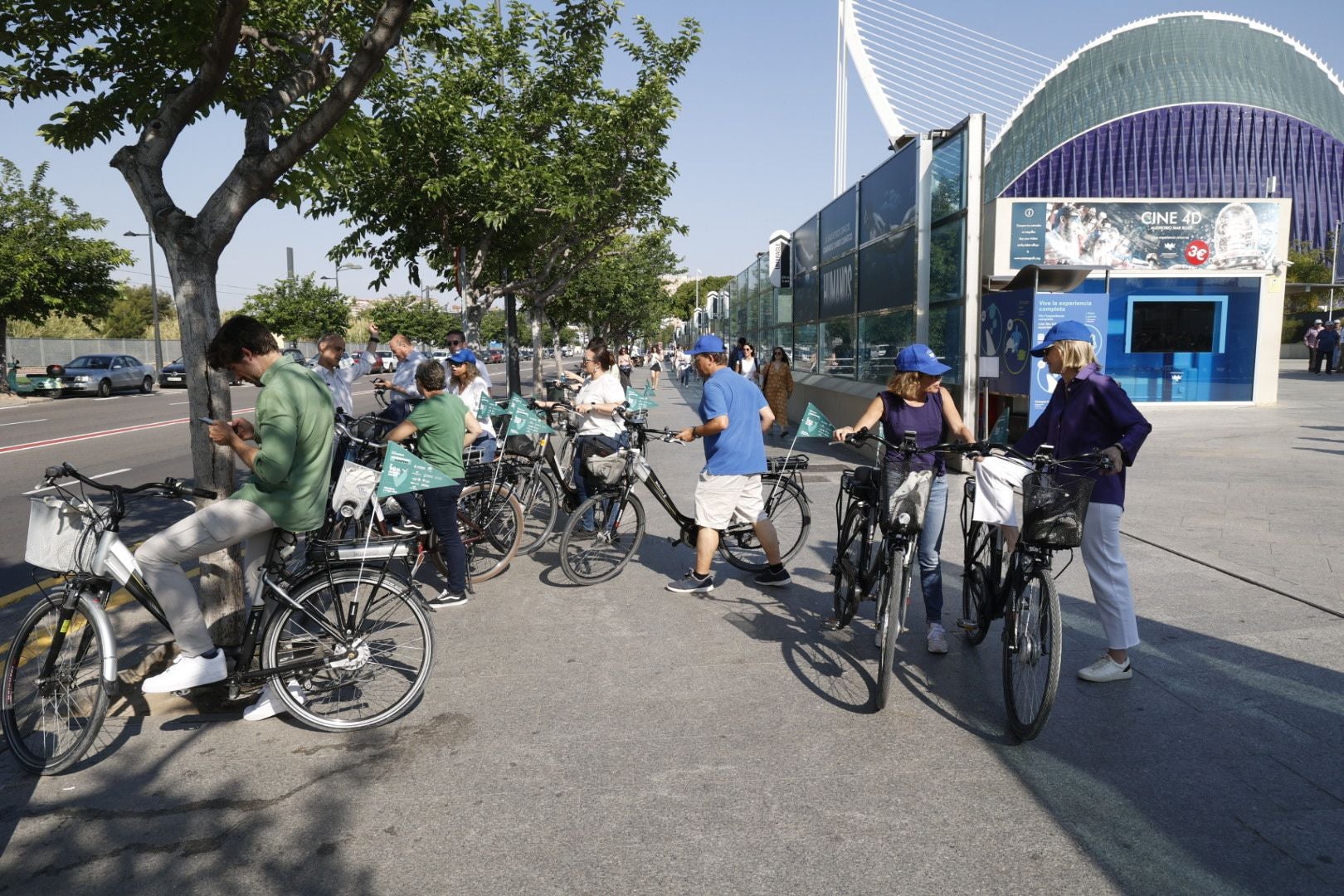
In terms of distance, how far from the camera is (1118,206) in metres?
20.2

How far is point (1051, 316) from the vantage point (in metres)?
12.1

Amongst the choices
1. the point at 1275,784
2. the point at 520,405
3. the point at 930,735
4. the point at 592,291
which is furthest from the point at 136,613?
the point at 592,291

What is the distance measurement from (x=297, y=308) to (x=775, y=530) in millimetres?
49086

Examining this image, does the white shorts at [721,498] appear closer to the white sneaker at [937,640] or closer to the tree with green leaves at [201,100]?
the white sneaker at [937,640]

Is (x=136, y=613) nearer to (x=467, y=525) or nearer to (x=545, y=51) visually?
(x=467, y=525)

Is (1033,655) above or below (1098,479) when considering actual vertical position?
below

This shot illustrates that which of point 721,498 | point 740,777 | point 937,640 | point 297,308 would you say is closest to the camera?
point 740,777

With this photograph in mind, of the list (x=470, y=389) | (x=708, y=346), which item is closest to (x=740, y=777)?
(x=708, y=346)

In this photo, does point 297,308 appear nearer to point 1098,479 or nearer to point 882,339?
point 882,339

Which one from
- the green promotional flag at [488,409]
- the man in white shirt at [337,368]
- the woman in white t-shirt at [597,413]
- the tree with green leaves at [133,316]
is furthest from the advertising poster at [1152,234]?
the tree with green leaves at [133,316]

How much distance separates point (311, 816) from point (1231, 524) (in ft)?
25.0

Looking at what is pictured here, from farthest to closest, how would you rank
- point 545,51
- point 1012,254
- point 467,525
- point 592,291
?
1. point 592,291
2. point 1012,254
3. point 545,51
4. point 467,525

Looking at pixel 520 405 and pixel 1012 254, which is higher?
pixel 1012 254

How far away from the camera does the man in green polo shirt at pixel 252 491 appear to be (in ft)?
13.3
